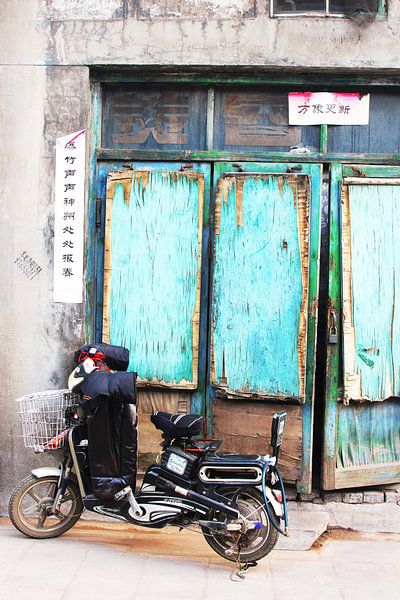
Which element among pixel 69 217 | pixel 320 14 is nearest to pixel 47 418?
pixel 69 217

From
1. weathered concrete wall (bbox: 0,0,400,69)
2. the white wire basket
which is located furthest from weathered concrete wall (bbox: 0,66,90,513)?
the white wire basket

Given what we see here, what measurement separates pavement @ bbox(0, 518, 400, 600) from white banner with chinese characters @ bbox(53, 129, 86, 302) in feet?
6.52

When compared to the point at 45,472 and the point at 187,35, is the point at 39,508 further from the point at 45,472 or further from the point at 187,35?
the point at 187,35

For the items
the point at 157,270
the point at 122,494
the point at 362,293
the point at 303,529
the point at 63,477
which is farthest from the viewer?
the point at 157,270

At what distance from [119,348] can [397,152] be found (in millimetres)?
2837

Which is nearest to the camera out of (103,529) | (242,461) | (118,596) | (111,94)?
(118,596)

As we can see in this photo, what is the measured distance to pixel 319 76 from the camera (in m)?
6.81

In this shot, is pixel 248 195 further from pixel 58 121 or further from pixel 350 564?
pixel 350 564

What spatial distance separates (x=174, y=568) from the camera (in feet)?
18.6

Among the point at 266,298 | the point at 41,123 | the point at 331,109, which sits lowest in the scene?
Result: the point at 266,298

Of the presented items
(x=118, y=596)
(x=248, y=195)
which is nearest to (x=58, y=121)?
(x=248, y=195)

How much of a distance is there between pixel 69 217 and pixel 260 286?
168 centimetres

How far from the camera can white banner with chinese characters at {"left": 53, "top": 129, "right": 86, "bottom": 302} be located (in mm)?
6816

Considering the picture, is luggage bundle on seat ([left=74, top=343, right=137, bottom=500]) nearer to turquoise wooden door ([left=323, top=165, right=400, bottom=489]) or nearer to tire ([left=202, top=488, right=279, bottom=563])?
tire ([left=202, top=488, right=279, bottom=563])
